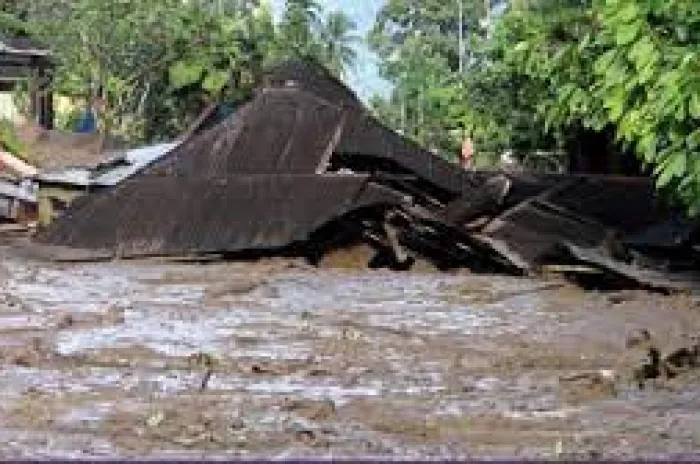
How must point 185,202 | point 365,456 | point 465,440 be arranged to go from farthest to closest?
point 185,202
point 465,440
point 365,456

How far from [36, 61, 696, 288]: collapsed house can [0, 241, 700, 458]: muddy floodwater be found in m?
2.42

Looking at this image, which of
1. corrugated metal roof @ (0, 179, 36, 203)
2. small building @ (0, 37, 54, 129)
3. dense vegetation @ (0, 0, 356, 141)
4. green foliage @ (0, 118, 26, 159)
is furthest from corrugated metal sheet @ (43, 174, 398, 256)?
small building @ (0, 37, 54, 129)

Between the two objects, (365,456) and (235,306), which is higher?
(365,456)

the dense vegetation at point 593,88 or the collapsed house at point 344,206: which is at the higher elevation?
the dense vegetation at point 593,88

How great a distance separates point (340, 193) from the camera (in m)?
17.1

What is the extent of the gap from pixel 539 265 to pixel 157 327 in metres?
6.48

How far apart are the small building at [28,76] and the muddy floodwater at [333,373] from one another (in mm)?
24975

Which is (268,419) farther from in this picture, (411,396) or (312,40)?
(312,40)

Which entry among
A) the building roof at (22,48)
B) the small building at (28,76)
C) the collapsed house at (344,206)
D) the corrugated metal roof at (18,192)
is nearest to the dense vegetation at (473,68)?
the building roof at (22,48)

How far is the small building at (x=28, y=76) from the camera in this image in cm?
3862

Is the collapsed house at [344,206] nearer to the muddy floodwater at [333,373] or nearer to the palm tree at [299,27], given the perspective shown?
the muddy floodwater at [333,373]

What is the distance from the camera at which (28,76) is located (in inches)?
1532

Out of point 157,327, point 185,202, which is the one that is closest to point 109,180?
point 185,202

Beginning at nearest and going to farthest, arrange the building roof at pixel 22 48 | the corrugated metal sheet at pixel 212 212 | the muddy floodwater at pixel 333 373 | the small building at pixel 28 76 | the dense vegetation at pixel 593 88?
the muddy floodwater at pixel 333 373
the dense vegetation at pixel 593 88
the corrugated metal sheet at pixel 212 212
the small building at pixel 28 76
the building roof at pixel 22 48
